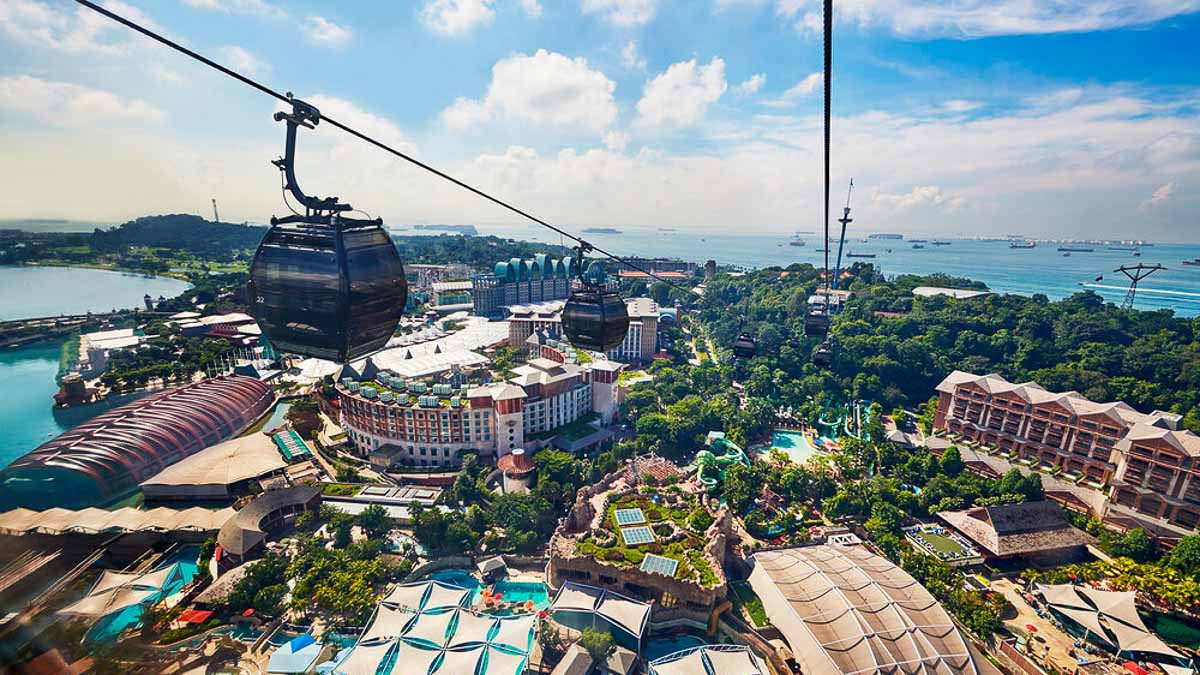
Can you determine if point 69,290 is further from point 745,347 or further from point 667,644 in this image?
point 745,347

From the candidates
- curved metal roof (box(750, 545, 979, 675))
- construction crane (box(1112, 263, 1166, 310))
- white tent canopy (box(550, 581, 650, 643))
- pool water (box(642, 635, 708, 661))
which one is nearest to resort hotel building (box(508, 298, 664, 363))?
white tent canopy (box(550, 581, 650, 643))

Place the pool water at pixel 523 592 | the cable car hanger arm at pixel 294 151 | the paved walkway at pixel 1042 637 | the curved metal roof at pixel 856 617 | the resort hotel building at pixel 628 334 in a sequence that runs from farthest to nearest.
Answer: the resort hotel building at pixel 628 334 < the pool water at pixel 523 592 < the paved walkway at pixel 1042 637 < the curved metal roof at pixel 856 617 < the cable car hanger arm at pixel 294 151

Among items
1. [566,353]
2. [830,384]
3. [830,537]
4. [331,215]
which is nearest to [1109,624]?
[830,537]

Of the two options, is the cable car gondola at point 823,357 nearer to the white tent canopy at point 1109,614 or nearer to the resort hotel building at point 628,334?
the white tent canopy at point 1109,614

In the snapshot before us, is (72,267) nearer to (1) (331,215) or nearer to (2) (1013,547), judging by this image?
(1) (331,215)

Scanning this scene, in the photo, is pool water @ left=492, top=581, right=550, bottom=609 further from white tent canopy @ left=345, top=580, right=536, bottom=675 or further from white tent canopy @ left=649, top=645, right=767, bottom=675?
white tent canopy @ left=649, top=645, right=767, bottom=675

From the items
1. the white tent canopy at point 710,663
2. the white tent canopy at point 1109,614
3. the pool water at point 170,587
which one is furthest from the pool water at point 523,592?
the white tent canopy at point 1109,614

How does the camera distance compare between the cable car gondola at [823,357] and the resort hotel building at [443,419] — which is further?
the resort hotel building at [443,419]
